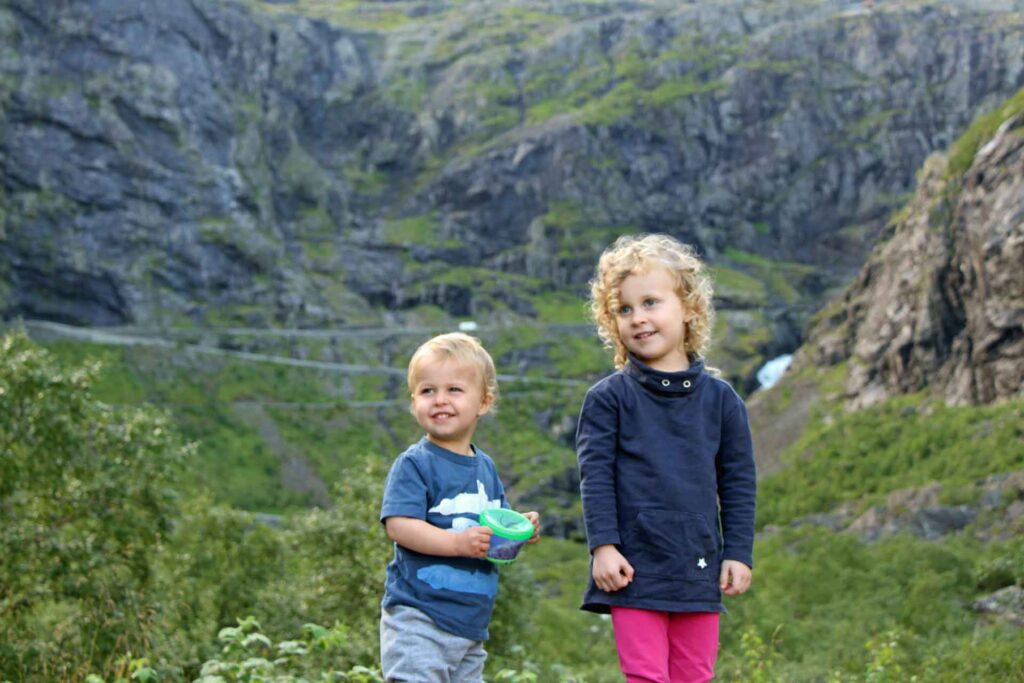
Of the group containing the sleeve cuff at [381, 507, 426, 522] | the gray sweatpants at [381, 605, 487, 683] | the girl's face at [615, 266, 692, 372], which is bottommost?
the gray sweatpants at [381, 605, 487, 683]

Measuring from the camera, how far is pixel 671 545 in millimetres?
6723

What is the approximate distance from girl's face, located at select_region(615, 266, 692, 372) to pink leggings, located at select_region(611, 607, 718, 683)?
1511mm

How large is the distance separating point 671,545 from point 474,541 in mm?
1192

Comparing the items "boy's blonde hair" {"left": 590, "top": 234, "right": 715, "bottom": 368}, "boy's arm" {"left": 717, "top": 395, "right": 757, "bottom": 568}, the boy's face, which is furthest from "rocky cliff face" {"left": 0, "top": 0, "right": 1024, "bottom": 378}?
"boy's arm" {"left": 717, "top": 395, "right": 757, "bottom": 568}

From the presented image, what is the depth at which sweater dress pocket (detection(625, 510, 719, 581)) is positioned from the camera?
6.72 metres

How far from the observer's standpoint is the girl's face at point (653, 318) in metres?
7.02

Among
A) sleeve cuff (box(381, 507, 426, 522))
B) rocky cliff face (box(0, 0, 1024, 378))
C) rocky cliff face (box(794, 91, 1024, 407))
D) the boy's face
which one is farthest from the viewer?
rocky cliff face (box(0, 0, 1024, 378))

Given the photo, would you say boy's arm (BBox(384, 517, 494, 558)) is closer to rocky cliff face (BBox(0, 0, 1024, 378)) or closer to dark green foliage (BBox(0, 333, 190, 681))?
dark green foliage (BBox(0, 333, 190, 681))

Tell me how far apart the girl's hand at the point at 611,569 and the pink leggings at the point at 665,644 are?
0.67 feet

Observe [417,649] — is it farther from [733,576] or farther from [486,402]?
[733,576]

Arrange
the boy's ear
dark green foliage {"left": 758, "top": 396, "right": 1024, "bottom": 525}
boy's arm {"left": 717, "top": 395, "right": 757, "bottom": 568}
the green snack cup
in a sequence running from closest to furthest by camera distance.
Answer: the green snack cup < boy's arm {"left": 717, "top": 395, "right": 757, "bottom": 568} < the boy's ear < dark green foliage {"left": 758, "top": 396, "right": 1024, "bottom": 525}

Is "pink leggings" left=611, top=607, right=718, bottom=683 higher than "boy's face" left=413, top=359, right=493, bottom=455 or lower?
lower

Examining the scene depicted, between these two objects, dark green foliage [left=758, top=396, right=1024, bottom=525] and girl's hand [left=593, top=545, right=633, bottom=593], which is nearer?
girl's hand [left=593, top=545, right=633, bottom=593]

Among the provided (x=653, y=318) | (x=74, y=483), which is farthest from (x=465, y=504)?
(x=74, y=483)
